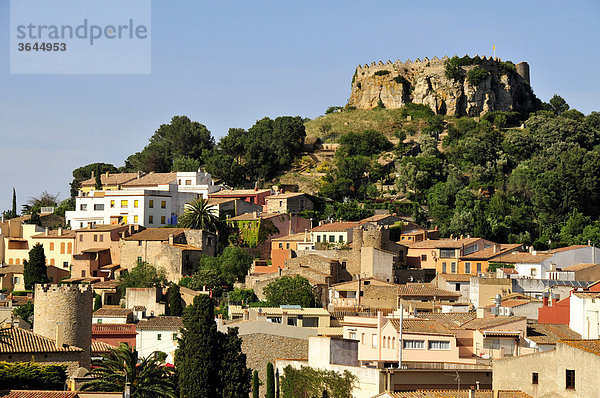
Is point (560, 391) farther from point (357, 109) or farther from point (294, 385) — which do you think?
point (357, 109)

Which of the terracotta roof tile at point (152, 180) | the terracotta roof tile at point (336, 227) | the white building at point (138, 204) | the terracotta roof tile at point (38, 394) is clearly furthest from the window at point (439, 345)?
the terracotta roof tile at point (152, 180)

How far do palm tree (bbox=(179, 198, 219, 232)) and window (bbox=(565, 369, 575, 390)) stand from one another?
43.8 meters

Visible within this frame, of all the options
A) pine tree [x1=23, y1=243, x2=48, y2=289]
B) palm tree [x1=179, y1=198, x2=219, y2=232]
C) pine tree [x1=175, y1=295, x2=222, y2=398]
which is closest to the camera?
pine tree [x1=175, y1=295, x2=222, y2=398]

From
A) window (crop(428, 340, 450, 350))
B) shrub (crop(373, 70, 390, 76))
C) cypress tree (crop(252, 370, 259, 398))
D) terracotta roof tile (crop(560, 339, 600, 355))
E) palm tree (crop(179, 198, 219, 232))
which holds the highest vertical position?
shrub (crop(373, 70, 390, 76))

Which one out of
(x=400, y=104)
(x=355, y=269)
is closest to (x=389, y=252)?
(x=355, y=269)

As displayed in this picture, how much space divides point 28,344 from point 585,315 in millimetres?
18223

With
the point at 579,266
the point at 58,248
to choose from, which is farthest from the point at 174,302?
the point at 579,266

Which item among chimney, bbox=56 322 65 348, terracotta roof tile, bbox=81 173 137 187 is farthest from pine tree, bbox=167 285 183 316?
terracotta roof tile, bbox=81 173 137 187

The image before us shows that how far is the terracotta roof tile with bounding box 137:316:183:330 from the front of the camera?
48188mm

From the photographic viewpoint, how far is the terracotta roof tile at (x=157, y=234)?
215ft

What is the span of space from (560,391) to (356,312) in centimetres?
2386

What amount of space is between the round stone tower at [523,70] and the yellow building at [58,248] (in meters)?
53.9

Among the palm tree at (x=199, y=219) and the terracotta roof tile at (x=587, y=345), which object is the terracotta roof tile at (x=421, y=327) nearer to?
the terracotta roof tile at (x=587, y=345)

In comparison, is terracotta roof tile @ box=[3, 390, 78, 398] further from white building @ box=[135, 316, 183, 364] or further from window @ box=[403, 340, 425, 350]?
white building @ box=[135, 316, 183, 364]
